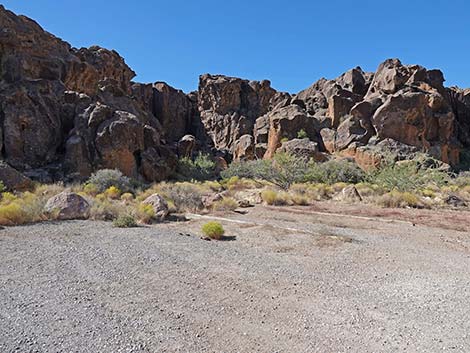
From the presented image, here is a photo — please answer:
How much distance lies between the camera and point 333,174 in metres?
24.2

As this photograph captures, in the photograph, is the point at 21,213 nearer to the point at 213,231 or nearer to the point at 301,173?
the point at 213,231

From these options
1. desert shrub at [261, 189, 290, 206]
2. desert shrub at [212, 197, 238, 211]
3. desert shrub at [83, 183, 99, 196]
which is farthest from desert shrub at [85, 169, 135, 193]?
desert shrub at [261, 189, 290, 206]

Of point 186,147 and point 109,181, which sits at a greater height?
point 186,147

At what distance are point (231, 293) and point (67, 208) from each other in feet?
26.0

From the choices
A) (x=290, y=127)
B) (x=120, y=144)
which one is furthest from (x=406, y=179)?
(x=120, y=144)

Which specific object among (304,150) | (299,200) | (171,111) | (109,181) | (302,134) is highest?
(171,111)

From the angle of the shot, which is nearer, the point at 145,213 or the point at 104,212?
the point at 145,213

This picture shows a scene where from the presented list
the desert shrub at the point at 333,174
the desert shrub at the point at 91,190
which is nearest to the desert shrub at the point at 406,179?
the desert shrub at the point at 333,174

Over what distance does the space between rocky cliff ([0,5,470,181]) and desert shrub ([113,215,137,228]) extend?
13518 mm

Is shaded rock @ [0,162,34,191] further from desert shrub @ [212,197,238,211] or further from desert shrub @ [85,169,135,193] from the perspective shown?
desert shrub @ [212,197,238,211]

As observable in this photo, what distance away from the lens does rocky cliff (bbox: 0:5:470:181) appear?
22.2m

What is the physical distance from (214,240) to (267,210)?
5968 millimetres

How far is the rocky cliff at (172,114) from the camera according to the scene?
22.2 meters

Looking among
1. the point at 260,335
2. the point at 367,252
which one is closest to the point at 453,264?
the point at 367,252
